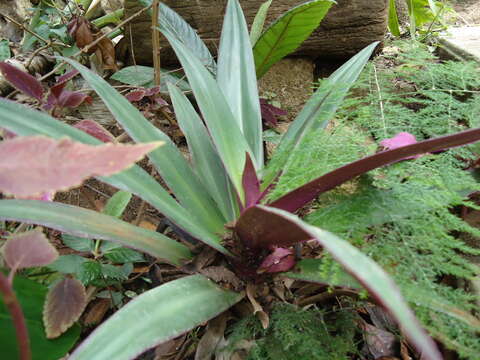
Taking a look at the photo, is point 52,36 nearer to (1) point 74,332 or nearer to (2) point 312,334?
(1) point 74,332

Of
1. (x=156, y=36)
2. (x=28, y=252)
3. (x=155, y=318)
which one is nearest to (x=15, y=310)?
(x=28, y=252)

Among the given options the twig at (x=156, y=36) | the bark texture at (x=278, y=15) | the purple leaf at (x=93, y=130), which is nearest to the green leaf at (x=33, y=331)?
the purple leaf at (x=93, y=130)

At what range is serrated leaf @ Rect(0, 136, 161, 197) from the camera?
231 mm

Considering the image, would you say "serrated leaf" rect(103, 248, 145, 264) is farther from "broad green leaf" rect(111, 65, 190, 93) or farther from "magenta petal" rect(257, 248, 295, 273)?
"broad green leaf" rect(111, 65, 190, 93)

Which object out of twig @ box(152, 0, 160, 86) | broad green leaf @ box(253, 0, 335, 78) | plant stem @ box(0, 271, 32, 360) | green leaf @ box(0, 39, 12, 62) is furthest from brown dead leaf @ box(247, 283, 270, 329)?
green leaf @ box(0, 39, 12, 62)

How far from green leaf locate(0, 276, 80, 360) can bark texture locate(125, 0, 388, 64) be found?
1.08 metres

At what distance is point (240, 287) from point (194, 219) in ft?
0.47

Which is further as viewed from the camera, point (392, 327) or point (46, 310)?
point (392, 327)

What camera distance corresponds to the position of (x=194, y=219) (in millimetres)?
738

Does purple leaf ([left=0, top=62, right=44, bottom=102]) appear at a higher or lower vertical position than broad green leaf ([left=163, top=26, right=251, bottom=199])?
higher

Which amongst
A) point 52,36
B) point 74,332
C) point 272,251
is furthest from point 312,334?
point 52,36

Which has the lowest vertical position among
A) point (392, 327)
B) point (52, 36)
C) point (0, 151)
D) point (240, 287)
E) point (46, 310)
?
point (392, 327)

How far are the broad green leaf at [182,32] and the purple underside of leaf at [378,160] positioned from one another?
2.84ft

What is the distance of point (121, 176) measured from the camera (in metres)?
0.65
